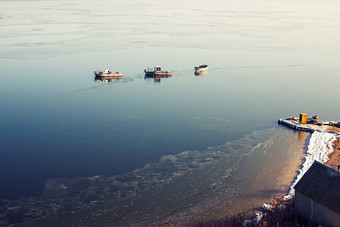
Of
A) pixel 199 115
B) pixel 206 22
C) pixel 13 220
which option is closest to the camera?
pixel 13 220

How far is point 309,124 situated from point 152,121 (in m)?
10.8

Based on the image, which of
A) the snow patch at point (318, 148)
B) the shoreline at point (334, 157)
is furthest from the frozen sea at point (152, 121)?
the shoreline at point (334, 157)

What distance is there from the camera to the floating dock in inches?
1052

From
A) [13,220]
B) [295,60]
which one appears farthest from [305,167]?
[295,60]

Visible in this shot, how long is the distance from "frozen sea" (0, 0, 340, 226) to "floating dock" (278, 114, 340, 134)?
804 millimetres

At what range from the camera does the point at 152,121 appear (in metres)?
28.4

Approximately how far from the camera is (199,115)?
29.8 metres

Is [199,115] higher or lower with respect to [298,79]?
lower

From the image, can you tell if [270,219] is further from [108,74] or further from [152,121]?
[108,74]

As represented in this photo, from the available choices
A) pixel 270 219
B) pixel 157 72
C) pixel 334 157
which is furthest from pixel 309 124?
pixel 157 72

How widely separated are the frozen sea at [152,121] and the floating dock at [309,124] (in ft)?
2.64

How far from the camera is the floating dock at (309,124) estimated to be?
26719mm

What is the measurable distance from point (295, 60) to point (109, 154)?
31585mm

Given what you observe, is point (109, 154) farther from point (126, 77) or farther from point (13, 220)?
point (126, 77)
